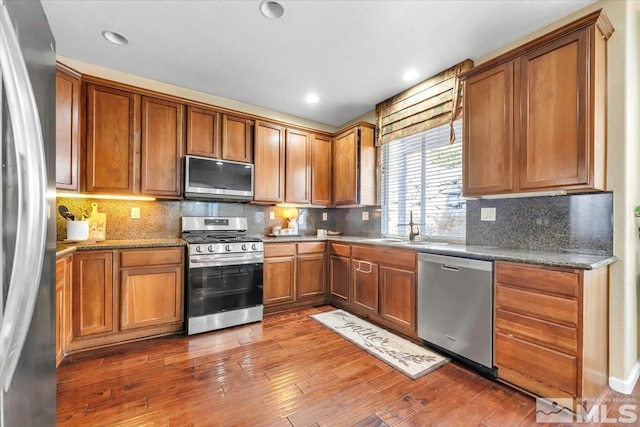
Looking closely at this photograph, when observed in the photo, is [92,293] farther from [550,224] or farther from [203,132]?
[550,224]

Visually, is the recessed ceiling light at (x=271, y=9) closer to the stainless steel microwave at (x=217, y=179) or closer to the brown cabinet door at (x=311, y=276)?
the stainless steel microwave at (x=217, y=179)

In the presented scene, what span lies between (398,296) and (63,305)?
2.78 metres

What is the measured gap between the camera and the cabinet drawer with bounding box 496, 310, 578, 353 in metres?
1.65

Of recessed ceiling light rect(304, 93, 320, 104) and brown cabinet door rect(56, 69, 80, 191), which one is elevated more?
recessed ceiling light rect(304, 93, 320, 104)

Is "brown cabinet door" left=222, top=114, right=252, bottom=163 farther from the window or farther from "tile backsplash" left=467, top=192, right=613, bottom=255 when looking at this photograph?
"tile backsplash" left=467, top=192, right=613, bottom=255

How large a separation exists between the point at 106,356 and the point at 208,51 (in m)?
2.76

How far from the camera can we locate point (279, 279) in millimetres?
3418

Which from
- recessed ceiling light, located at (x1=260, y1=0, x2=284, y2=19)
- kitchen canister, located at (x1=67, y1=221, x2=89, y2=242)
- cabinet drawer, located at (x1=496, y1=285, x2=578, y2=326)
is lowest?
cabinet drawer, located at (x1=496, y1=285, x2=578, y2=326)

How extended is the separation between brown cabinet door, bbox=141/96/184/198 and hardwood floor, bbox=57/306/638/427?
1544mm

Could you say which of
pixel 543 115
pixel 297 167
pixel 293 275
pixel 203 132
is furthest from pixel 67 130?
pixel 543 115

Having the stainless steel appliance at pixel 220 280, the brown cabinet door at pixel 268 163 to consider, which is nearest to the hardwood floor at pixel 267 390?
the stainless steel appliance at pixel 220 280

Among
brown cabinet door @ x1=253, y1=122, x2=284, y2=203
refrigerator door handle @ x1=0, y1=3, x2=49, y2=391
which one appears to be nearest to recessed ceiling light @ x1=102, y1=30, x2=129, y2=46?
brown cabinet door @ x1=253, y1=122, x2=284, y2=203

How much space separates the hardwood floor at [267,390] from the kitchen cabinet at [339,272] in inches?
38.5

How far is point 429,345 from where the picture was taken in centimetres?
249
